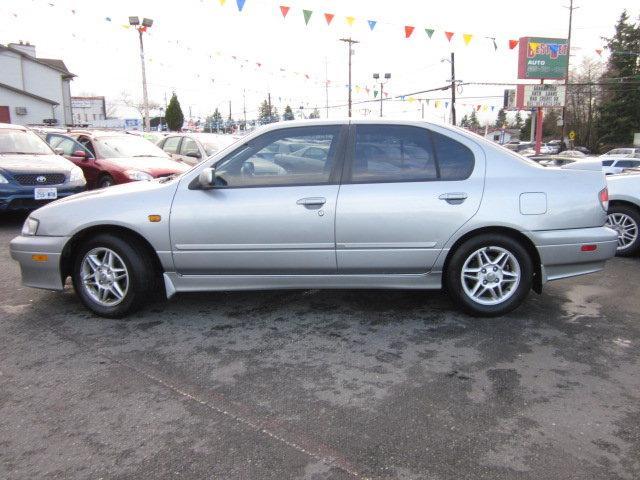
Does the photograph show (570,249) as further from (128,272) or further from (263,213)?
(128,272)

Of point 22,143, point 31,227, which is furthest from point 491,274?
point 22,143

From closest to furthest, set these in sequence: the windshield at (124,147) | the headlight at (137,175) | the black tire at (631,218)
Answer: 1. the black tire at (631,218)
2. the headlight at (137,175)
3. the windshield at (124,147)

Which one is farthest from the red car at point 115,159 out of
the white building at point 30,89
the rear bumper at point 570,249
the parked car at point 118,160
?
the white building at point 30,89

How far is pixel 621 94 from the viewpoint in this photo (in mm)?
51406

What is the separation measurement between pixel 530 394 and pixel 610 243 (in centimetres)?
181

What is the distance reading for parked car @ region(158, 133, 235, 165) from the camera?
12.5m

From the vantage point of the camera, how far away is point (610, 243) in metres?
4.21

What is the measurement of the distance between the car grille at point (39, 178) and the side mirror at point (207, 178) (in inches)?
215

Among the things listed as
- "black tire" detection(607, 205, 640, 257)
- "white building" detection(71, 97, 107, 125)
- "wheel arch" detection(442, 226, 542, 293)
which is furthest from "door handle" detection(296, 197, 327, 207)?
"white building" detection(71, 97, 107, 125)

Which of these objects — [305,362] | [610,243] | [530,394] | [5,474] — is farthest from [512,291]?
[5,474]

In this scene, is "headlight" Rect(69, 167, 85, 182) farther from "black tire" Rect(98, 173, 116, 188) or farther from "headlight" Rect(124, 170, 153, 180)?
"black tire" Rect(98, 173, 116, 188)

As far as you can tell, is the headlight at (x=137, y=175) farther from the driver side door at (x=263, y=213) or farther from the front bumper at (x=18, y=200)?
the driver side door at (x=263, y=213)

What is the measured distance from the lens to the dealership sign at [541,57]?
21828 mm

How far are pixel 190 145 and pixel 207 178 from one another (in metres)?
9.23
